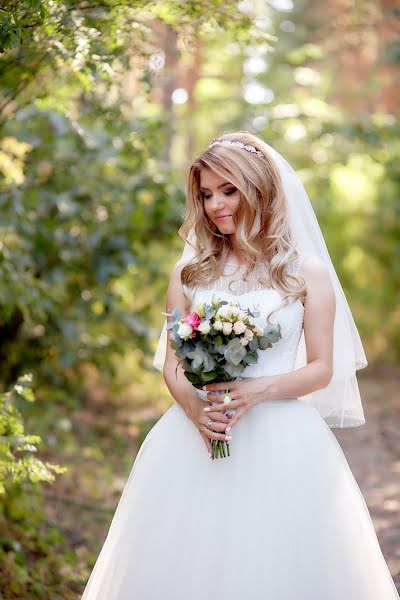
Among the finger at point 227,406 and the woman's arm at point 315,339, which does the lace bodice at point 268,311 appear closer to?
the woman's arm at point 315,339

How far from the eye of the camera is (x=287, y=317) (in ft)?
10.2

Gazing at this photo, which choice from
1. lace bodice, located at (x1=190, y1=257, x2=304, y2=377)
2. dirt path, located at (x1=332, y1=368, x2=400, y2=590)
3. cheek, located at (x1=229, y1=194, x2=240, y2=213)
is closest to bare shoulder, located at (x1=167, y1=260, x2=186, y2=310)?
lace bodice, located at (x1=190, y1=257, x2=304, y2=377)

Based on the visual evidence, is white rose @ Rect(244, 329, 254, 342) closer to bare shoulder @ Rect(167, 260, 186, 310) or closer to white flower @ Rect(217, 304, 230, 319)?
white flower @ Rect(217, 304, 230, 319)

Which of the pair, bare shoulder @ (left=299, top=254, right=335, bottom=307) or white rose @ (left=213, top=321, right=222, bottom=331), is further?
bare shoulder @ (left=299, top=254, right=335, bottom=307)

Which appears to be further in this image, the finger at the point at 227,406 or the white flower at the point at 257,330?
the finger at the point at 227,406

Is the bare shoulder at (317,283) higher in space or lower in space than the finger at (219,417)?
higher

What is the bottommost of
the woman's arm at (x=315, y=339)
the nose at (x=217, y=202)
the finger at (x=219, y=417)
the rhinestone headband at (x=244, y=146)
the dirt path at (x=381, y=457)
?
the dirt path at (x=381, y=457)

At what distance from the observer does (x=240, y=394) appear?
298 centimetres

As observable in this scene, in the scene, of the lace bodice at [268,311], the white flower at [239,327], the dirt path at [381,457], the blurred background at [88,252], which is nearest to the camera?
the white flower at [239,327]

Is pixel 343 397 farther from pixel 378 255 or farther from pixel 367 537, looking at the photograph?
pixel 378 255

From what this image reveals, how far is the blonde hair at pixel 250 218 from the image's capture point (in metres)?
3.15

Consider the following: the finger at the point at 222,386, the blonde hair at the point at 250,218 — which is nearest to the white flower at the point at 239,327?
Answer: the finger at the point at 222,386

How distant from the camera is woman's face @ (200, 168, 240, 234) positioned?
320cm

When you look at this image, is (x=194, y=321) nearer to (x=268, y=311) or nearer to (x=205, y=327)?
(x=205, y=327)
